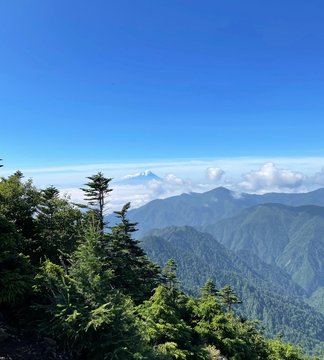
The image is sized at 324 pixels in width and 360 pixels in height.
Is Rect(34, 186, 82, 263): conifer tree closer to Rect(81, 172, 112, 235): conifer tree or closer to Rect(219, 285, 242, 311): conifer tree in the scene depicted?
Rect(81, 172, 112, 235): conifer tree

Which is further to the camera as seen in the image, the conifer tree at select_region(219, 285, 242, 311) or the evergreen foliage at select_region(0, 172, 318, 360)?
the conifer tree at select_region(219, 285, 242, 311)

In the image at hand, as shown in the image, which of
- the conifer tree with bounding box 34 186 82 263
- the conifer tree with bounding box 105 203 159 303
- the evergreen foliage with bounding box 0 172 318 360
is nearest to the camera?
the evergreen foliage with bounding box 0 172 318 360

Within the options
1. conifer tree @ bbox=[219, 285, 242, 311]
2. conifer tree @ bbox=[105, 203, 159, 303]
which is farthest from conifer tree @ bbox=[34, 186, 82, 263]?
conifer tree @ bbox=[219, 285, 242, 311]

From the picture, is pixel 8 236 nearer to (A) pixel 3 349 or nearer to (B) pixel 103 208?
(A) pixel 3 349

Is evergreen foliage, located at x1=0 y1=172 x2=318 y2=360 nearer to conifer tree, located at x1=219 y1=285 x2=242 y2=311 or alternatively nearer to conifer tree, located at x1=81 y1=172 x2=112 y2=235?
conifer tree, located at x1=81 y1=172 x2=112 y2=235

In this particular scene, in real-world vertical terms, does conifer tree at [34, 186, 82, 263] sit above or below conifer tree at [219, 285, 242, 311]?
above

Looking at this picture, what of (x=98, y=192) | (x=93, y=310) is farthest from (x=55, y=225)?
(x=93, y=310)

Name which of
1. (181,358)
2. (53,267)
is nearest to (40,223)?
(53,267)

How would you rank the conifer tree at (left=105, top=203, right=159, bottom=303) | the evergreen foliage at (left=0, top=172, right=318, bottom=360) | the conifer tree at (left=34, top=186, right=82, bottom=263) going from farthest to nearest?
the conifer tree at (left=34, top=186, right=82, bottom=263)
the conifer tree at (left=105, top=203, right=159, bottom=303)
the evergreen foliage at (left=0, top=172, right=318, bottom=360)

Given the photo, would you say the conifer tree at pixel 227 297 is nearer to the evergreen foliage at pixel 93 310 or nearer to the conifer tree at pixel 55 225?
the evergreen foliage at pixel 93 310

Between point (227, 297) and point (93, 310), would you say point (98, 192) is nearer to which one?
point (93, 310)

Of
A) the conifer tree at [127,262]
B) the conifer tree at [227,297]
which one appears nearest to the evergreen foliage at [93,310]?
the conifer tree at [127,262]
